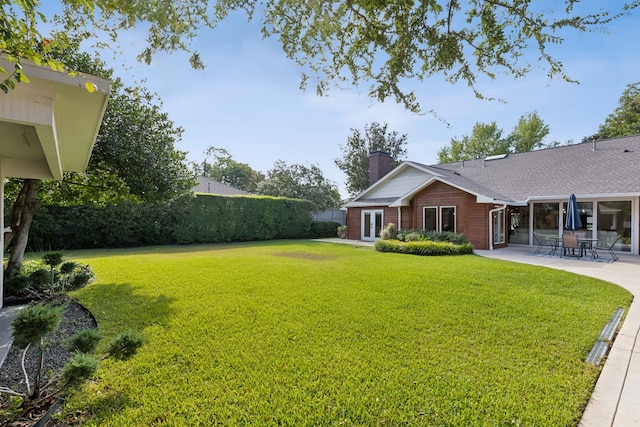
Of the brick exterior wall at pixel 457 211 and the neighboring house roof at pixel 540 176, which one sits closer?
the neighboring house roof at pixel 540 176

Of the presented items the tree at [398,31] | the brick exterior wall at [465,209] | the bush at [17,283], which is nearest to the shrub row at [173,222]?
the bush at [17,283]

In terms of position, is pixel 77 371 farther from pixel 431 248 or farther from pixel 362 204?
pixel 362 204

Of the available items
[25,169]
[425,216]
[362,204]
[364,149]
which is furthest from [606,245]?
[364,149]

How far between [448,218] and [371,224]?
5.47 m

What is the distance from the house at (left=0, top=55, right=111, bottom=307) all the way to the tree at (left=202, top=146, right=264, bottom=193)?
1817 inches

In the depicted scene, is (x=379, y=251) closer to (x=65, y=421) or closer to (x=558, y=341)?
(x=558, y=341)

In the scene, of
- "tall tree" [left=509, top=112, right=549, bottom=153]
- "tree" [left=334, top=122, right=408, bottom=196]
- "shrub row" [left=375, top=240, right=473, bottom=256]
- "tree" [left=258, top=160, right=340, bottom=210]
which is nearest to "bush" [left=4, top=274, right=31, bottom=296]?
"shrub row" [left=375, top=240, right=473, bottom=256]

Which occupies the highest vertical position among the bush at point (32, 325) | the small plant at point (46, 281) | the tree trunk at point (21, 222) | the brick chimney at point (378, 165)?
the brick chimney at point (378, 165)

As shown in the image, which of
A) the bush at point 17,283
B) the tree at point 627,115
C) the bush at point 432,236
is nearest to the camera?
the bush at point 17,283

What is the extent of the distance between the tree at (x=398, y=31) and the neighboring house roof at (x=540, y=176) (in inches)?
466

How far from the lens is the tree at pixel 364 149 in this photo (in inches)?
1430

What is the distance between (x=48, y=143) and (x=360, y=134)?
35.4m

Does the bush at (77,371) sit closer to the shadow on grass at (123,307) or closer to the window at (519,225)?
the shadow on grass at (123,307)

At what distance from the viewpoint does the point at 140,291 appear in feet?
21.1
